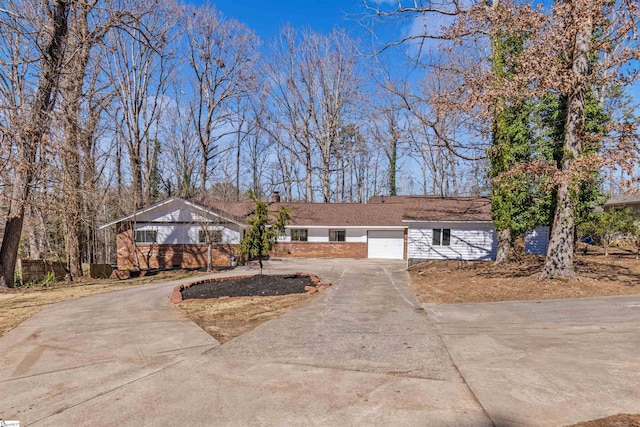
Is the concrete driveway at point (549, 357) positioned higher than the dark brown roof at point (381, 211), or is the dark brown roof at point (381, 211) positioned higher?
the dark brown roof at point (381, 211)

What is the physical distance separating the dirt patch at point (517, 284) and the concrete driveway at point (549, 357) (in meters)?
0.94

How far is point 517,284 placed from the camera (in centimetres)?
1013

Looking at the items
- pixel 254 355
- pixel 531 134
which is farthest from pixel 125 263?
pixel 531 134

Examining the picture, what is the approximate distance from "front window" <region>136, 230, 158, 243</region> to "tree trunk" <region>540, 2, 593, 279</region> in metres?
20.4

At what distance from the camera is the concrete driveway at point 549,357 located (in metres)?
3.39

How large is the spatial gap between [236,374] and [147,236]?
20.4m

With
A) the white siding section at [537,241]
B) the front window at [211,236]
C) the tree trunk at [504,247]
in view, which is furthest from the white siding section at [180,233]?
the white siding section at [537,241]

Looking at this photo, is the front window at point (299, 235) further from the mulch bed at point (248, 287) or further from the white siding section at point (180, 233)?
the mulch bed at point (248, 287)

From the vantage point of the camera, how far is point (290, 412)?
11.1 ft

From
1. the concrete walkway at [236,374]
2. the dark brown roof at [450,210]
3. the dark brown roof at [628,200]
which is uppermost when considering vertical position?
the dark brown roof at [628,200]

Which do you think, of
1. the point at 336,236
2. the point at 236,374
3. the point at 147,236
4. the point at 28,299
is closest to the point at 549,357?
the point at 236,374

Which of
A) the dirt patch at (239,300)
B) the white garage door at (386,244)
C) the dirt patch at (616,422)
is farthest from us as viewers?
the white garage door at (386,244)

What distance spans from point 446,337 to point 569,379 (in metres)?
1.98

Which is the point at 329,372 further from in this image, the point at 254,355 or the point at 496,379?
the point at 496,379
